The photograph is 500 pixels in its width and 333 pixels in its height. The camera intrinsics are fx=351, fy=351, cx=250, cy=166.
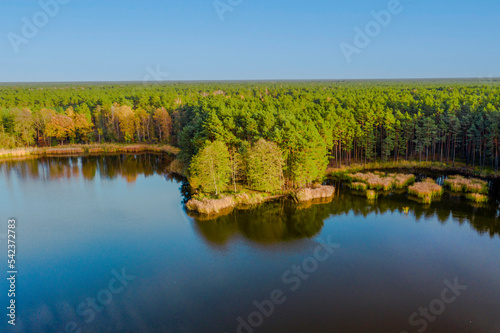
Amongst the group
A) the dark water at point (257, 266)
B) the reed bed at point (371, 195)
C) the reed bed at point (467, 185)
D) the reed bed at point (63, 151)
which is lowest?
the dark water at point (257, 266)

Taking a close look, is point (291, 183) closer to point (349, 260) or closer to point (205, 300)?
point (349, 260)

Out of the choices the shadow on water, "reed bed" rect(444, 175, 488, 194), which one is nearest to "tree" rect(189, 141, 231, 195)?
the shadow on water

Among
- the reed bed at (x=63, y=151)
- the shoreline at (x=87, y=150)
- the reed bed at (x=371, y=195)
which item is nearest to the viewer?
the reed bed at (x=371, y=195)

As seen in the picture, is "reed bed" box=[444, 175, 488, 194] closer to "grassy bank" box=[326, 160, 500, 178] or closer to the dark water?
the dark water

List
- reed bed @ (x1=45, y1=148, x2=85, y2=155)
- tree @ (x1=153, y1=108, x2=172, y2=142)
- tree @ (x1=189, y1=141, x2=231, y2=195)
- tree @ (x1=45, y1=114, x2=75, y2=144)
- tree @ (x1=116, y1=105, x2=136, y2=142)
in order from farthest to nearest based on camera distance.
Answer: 1. tree @ (x1=116, y1=105, x2=136, y2=142)
2. tree @ (x1=153, y1=108, x2=172, y2=142)
3. tree @ (x1=45, y1=114, x2=75, y2=144)
4. reed bed @ (x1=45, y1=148, x2=85, y2=155)
5. tree @ (x1=189, y1=141, x2=231, y2=195)

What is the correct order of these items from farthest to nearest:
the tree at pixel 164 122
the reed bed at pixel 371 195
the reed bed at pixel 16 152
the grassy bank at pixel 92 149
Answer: the tree at pixel 164 122 < the grassy bank at pixel 92 149 < the reed bed at pixel 16 152 < the reed bed at pixel 371 195

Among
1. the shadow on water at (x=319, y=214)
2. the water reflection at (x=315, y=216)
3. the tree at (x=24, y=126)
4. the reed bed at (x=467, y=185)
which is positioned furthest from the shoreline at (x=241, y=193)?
the reed bed at (x=467, y=185)

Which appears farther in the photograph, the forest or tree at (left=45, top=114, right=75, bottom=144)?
tree at (left=45, top=114, right=75, bottom=144)

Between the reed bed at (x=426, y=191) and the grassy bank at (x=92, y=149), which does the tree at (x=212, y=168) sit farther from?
the grassy bank at (x=92, y=149)
